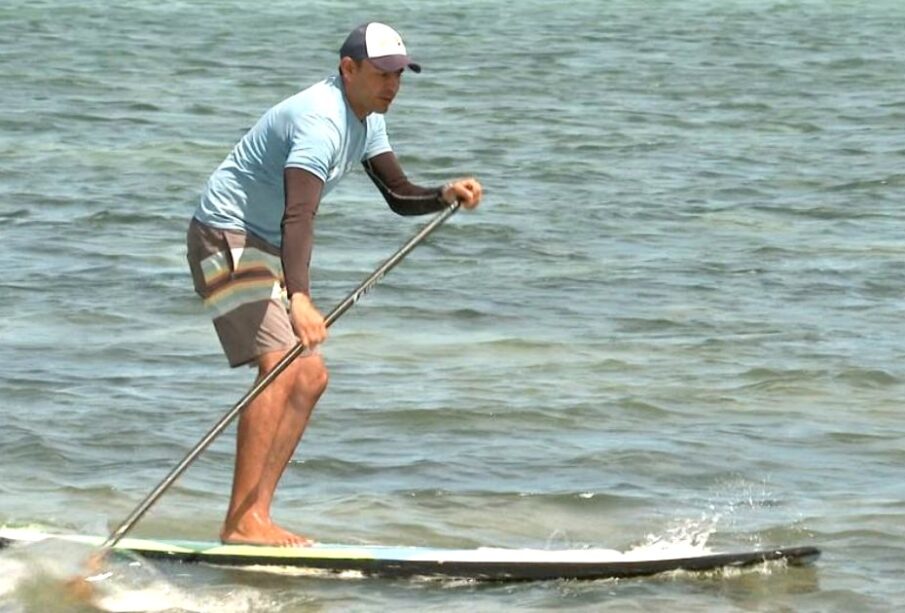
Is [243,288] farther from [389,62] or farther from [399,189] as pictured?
[389,62]

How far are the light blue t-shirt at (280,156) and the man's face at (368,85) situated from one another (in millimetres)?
38

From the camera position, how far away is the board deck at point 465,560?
7328 mm

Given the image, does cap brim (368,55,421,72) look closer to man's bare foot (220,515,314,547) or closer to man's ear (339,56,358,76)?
man's ear (339,56,358,76)

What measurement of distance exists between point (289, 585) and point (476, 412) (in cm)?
284

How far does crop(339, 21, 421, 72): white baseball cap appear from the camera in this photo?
6.98 m

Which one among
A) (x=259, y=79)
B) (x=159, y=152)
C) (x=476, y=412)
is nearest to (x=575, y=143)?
(x=159, y=152)

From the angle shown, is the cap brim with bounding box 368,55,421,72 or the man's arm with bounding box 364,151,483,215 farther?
the man's arm with bounding box 364,151,483,215

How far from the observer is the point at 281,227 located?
694 centimetres

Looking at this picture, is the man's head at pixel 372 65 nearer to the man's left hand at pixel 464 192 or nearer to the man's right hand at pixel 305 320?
the man's left hand at pixel 464 192

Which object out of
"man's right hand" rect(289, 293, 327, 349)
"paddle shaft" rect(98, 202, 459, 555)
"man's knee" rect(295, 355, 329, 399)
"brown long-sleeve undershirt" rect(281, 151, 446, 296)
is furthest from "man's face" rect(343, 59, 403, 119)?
"man's knee" rect(295, 355, 329, 399)

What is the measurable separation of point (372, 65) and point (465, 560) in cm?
171

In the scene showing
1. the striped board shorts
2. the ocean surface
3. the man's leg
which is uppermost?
the striped board shorts

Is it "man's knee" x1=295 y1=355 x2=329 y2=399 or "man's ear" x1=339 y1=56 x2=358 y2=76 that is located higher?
"man's ear" x1=339 y1=56 x2=358 y2=76

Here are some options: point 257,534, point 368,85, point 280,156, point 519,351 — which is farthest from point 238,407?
point 519,351
